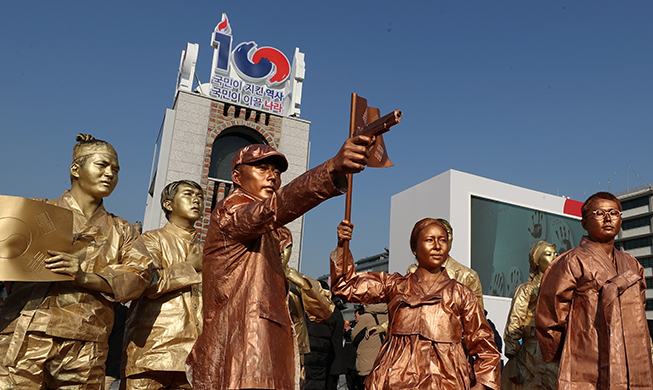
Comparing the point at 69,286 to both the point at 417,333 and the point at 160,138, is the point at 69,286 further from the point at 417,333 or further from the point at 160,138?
the point at 160,138

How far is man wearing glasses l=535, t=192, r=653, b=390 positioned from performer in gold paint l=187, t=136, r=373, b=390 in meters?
2.10

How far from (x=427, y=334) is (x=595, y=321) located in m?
1.15

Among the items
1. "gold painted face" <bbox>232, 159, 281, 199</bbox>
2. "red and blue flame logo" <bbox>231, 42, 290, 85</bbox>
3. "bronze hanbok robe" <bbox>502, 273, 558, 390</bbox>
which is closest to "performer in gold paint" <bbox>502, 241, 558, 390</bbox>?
"bronze hanbok robe" <bbox>502, 273, 558, 390</bbox>

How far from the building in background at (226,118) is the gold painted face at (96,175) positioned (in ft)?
26.1

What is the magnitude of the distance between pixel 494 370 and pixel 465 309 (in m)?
0.37

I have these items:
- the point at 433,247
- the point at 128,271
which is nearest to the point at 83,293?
the point at 128,271

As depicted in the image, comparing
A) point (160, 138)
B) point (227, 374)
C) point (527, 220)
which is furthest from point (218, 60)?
point (227, 374)

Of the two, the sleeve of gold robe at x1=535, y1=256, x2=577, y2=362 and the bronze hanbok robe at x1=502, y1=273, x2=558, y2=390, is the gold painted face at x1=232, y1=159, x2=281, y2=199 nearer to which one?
the sleeve of gold robe at x1=535, y1=256, x2=577, y2=362

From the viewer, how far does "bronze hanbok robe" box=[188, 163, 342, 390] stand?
1.81m

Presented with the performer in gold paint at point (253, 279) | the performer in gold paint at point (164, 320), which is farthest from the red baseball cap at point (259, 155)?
the performer in gold paint at point (164, 320)

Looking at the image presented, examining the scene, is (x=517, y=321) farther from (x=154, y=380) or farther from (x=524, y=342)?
(x=154, y=380)

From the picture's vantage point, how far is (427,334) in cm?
295

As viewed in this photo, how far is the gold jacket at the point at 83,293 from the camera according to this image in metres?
2.70

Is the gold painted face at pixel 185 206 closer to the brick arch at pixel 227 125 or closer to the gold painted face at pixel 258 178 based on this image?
the gold painted face at pixel 258 178
